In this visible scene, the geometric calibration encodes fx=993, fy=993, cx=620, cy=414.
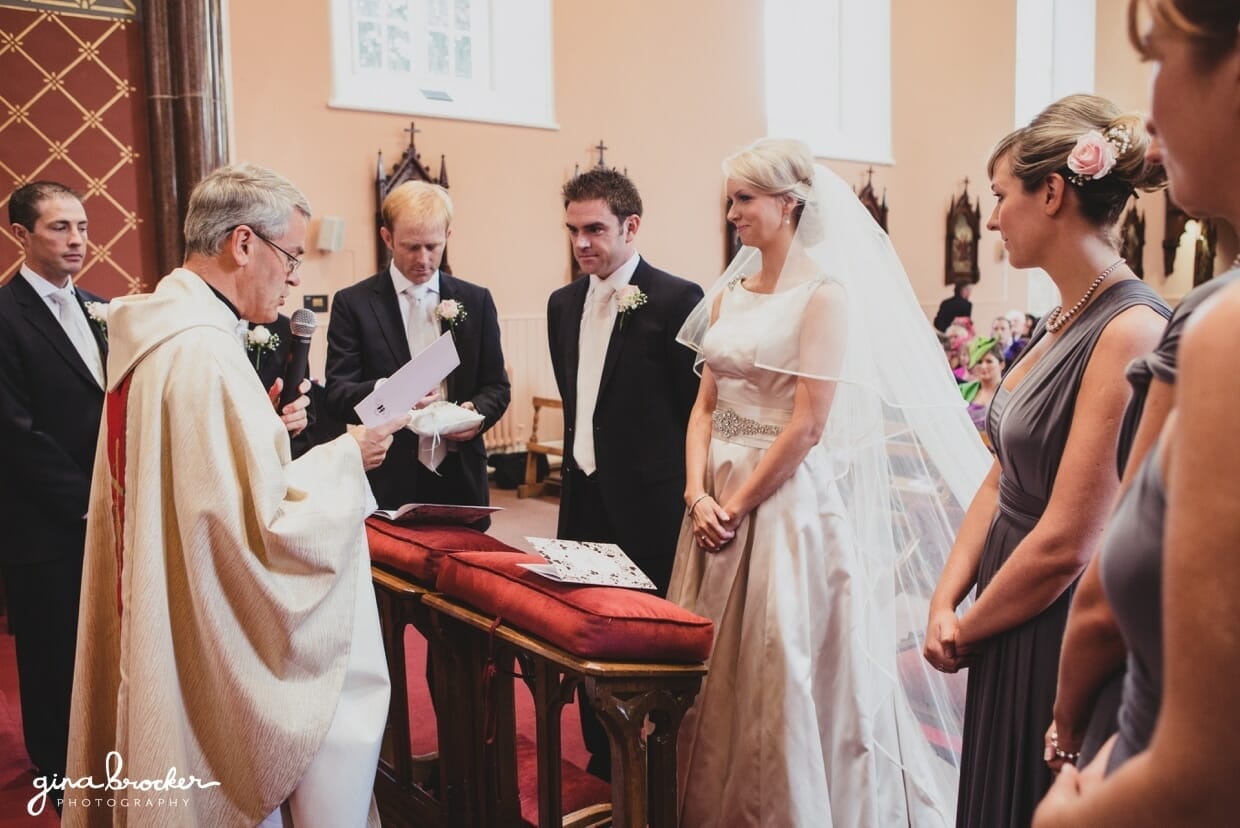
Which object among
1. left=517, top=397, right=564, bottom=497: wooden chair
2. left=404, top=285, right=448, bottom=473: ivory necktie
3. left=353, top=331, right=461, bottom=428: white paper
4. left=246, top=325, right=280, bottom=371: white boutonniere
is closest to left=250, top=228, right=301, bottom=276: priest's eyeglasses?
left=353, top=331, right=461, bottom=428: white paper

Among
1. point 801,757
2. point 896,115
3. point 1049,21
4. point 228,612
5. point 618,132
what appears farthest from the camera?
point 1049,21

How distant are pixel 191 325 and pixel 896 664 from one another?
5.99 feet

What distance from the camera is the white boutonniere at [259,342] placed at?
10.9 ft

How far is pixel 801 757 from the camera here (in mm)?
2281

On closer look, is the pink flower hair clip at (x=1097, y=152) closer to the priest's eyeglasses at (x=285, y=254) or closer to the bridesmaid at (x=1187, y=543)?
the bridesmaid at (x=1187, y=543)

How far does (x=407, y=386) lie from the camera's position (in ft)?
7.50

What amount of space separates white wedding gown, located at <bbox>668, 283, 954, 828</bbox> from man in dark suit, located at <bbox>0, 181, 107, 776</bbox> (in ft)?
6.49

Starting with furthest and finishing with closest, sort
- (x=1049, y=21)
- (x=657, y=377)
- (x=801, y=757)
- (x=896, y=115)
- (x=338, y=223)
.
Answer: (x=1049, y=21) → (x=896, y=115) → (x=338, y=223) → (x=657, y=377) → (x=801, y=757)

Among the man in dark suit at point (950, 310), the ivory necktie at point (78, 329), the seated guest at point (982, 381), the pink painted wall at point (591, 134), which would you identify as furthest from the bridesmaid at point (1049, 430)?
the man in dark suit at point (950, 310)

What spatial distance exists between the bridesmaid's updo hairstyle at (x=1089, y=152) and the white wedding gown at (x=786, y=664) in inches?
31.7

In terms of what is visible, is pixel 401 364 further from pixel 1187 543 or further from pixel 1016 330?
pixel 1016 330

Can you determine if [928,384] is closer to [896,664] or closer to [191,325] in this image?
[896,664]

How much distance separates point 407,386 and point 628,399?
2.66 ft

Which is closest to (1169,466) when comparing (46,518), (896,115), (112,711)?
(112,711)
